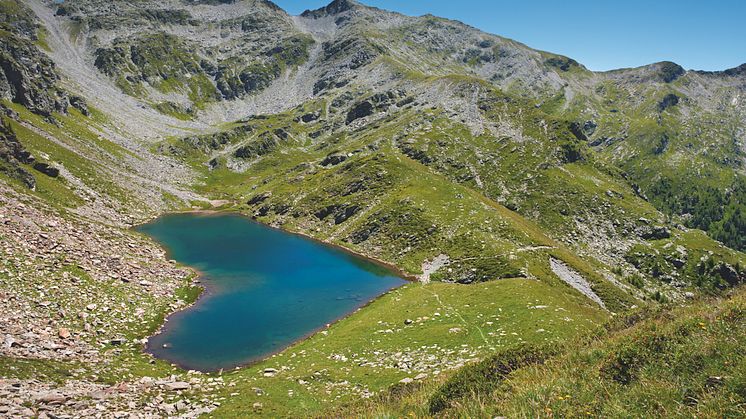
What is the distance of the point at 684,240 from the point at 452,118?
87767mm

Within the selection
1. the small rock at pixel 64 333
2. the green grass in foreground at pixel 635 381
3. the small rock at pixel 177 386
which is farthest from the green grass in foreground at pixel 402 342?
the small rock at pixel 64 333

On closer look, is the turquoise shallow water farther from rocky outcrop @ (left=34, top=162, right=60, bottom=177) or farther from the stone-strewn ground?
rocky outcrop @ (left=34, top=162, right=60, bottom=177)

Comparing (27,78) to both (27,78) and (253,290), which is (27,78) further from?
(253,290)

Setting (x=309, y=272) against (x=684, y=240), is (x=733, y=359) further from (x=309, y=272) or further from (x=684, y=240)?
(x=684, y=240)

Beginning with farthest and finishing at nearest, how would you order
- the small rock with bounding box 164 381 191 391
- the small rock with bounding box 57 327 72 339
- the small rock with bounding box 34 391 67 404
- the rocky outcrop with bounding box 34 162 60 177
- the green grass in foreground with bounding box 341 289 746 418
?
the rocky outcrop with bounding box 34 162 60 177 → the small rock with bounding box 57 327 72 339 → the small rock with bounding box 164 381 191 391 → the small rock with bounding box 34 391 67 404 → the green grass in foreground with bounding box 341 289 746 418

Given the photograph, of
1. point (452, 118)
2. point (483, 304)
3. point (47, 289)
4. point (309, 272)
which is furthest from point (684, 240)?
point (47, 289)

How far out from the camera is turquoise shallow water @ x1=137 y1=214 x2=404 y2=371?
38.2 m

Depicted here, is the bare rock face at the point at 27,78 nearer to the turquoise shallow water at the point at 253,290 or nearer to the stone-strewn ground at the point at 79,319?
the turquoise shallow water at the point at 253,290

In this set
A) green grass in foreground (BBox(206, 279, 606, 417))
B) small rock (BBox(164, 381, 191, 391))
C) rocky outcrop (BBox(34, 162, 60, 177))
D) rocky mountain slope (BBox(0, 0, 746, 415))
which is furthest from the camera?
rocky outcrop (BBox(34, 162, 60, 177))

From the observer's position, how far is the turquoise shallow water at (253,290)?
38156 mm

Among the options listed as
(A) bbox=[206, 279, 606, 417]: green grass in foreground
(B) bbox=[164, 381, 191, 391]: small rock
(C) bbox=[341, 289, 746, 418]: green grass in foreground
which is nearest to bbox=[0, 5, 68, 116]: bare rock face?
(A) bbox=[206, 279, 606, 417]: green grass in foreground

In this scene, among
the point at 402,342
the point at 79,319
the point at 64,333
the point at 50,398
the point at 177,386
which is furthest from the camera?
the point at 402,342

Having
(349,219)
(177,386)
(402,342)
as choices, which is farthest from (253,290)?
(349,219)

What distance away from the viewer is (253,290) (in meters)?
55.3
